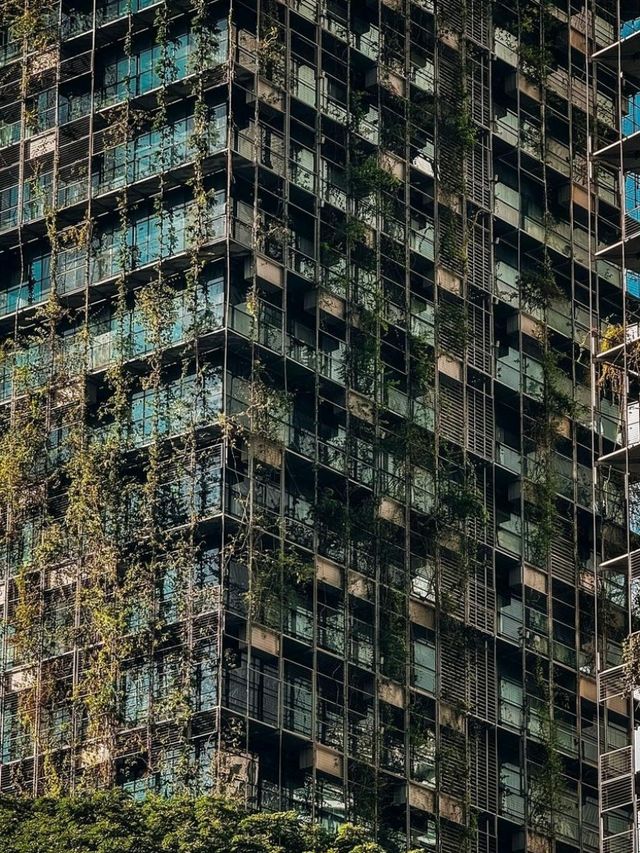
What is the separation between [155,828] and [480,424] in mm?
22677

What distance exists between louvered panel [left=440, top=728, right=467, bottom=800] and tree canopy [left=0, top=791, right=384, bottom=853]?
1157cm

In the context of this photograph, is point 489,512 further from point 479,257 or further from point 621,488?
point 479,257

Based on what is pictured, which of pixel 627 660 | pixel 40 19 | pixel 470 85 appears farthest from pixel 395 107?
pixel 627 660

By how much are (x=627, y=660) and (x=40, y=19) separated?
2843 cm

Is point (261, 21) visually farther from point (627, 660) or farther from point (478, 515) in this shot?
point (627, 660)

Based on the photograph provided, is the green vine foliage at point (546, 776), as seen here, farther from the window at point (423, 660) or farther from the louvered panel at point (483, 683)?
the window at point (423, 660)

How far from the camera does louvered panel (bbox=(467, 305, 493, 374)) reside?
294 feet

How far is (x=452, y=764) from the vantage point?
3292 inches

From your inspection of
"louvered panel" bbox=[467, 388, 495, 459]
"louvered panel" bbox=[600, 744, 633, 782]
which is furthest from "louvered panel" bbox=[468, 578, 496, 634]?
Answer: "louvered panel" bbox=[600, 744, 633, 782]

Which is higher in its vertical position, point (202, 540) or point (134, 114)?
point (134, 114)

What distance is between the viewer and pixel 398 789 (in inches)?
3211

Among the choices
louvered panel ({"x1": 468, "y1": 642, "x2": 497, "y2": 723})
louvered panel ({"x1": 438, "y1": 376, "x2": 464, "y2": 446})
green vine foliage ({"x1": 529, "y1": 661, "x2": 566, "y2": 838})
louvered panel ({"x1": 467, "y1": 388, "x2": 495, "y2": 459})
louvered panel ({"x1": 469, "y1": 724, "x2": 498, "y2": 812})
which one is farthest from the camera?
louvered panel ({"x1": 467, "y1": 388, "x2": 495, "y2": 459})

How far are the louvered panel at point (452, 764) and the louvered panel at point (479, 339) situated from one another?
11184 millimetres

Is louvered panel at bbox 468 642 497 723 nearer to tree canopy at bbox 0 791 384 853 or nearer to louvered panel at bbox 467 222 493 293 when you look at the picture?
louvered panel at bbox 467 222 493 293
